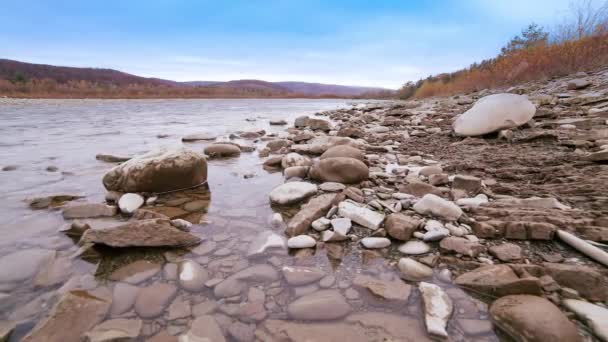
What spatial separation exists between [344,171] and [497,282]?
1.77 metres

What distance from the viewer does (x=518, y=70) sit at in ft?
37.2

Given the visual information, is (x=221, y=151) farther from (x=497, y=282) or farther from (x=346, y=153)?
(x=497, y=282)

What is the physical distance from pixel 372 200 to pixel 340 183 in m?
0.55

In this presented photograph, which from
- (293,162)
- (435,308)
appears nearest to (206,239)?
(435,308)

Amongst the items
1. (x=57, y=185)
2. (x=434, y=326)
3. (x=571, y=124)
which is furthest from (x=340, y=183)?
(x=571, y=124)

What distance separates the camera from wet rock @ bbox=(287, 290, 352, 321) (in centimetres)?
124

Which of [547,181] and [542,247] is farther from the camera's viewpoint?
[547,181]

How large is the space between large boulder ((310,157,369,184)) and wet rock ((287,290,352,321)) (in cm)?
166

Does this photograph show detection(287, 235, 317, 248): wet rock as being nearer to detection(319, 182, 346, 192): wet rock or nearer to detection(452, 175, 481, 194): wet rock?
detection(319, 182, 346, 192): wet rock

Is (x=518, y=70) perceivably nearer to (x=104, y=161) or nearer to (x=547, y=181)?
(x=547, y=181)

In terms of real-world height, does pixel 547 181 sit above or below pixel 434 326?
above

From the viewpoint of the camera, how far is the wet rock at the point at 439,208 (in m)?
1.93

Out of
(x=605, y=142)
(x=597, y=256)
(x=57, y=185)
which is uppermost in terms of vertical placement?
(x=605, y=142)

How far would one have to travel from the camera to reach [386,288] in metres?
1.40
